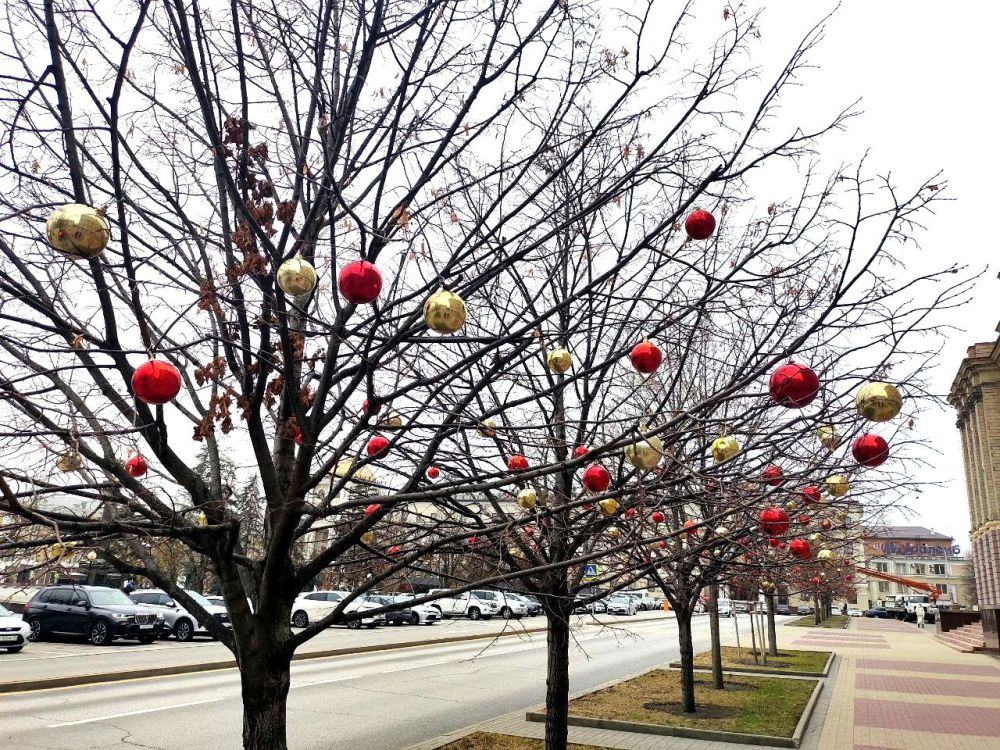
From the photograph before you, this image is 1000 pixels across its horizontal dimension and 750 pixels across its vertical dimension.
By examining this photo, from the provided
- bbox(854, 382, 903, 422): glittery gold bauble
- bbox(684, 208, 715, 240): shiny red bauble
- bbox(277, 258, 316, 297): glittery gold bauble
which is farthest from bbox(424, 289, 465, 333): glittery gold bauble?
bbox(854, 382, 903, 422): glittery gold bauble

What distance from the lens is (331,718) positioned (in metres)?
11.8

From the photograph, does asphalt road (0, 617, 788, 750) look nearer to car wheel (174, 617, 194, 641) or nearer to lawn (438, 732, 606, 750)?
lawn (438, 732, 606, 750)

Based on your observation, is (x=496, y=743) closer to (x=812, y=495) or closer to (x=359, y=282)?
(x=812, y=495)

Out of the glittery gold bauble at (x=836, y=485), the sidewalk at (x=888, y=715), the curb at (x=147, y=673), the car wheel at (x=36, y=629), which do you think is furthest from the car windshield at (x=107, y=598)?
the glittery gold bauble at (x=836, y=485)

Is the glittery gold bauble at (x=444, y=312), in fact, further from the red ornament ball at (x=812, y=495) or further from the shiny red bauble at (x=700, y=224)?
the red ornament ball at (x=812, y=495)

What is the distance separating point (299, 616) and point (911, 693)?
2013 cm

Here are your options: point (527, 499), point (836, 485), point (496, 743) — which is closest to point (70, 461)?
point (527, 499)

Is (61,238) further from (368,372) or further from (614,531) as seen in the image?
(614,531)

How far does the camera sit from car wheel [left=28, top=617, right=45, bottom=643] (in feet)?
69.3

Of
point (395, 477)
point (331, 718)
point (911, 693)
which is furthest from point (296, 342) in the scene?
point (911, 693)

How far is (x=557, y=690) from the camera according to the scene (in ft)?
25.8

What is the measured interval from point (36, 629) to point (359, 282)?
904 inches

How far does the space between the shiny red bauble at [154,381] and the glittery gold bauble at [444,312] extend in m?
1.07

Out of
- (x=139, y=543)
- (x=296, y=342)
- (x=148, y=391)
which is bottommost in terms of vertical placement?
(x=139, y=543)
